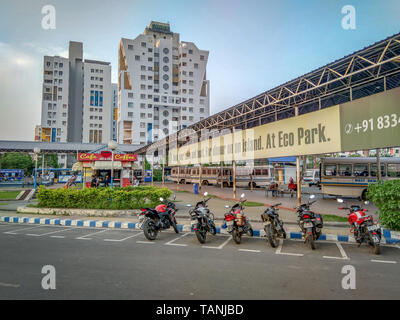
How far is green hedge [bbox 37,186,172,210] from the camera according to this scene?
39.7 feet

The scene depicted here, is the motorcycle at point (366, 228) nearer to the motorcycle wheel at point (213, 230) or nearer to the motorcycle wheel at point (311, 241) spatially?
the motorcycle wheel at point (311, 241)

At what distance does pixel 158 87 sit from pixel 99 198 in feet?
230

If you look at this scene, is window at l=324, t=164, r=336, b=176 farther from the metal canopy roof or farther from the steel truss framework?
the metal canopy roof

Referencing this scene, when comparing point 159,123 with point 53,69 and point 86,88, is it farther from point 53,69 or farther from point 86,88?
point 53,69

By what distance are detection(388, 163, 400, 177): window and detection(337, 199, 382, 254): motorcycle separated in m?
13.4

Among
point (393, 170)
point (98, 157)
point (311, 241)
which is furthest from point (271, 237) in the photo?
point (98, 157)

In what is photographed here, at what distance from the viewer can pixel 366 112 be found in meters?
9.56

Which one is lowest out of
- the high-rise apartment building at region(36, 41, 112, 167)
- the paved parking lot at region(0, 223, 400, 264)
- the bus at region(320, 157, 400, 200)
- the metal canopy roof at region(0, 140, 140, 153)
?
the paved parking lot at region(0, 223, 400, 264)

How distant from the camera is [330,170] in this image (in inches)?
703

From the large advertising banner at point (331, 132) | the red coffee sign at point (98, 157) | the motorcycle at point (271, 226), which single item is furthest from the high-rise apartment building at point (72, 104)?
the motorcycle at point (271, 226)

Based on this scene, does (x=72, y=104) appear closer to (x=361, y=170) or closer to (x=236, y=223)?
(x=361, y=170)

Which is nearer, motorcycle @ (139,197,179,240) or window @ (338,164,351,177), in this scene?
motorcycle @ (139,197,179,240)

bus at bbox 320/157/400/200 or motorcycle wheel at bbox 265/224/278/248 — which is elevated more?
bus at bbox 320/157/400/200

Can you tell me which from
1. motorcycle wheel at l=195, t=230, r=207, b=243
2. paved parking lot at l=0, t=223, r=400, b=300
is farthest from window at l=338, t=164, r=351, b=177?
motorcycle wheel at l=195, t=230, r=207, b=243
